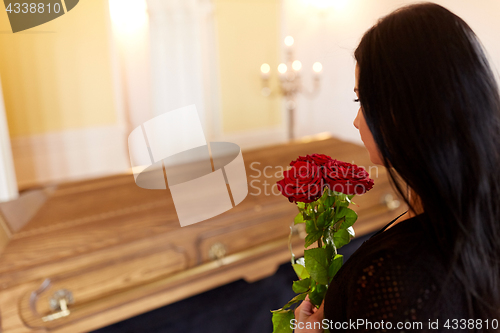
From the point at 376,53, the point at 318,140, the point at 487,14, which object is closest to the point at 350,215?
the point at 376,53

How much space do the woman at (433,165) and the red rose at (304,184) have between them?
0.08m

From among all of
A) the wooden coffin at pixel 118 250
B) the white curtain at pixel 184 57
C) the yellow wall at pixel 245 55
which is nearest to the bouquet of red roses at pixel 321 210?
the wooden coffin at pixel 118 250

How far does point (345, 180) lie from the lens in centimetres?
39

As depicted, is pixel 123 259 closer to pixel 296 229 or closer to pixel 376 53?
pixel 296 229

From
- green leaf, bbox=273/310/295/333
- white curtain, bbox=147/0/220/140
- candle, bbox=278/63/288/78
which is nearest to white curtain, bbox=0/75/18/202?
white curtain, bbox=147/0/220/140

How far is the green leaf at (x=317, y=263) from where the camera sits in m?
0.45

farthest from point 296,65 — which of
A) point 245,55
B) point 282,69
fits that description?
point 245,55

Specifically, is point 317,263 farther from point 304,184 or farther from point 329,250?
point 304,184

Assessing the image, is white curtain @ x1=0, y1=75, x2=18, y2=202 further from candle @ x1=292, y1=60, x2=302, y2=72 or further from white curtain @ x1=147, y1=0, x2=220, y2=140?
candle @ x1=292, y1=60, x2=302, y2=72

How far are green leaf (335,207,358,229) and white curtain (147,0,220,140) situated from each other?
1.33 meters

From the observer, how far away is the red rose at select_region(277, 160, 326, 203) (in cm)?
38

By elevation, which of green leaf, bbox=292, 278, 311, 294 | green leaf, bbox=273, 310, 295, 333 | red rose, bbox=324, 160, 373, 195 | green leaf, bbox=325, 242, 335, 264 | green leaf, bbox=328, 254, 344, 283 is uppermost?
red rose, bbox=324, 160, 373, 195

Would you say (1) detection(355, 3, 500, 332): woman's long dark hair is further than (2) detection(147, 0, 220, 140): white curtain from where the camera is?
No

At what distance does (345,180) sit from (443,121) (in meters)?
0.12
